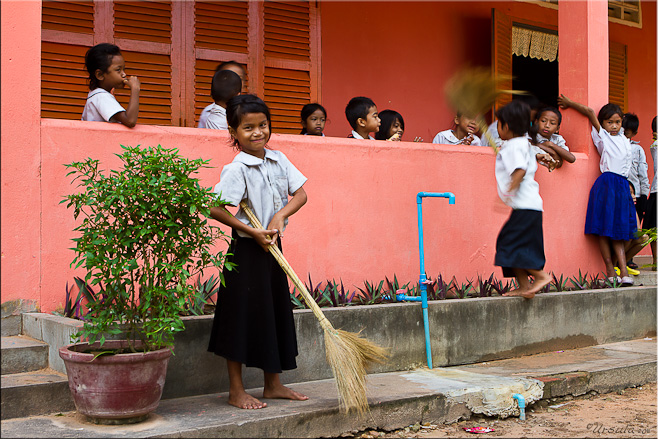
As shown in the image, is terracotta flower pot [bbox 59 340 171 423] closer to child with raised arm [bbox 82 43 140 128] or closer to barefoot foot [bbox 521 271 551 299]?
child with raised arm [bbox 82 43 140 128]

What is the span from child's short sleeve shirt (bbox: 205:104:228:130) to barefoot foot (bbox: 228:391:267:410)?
2444 mm

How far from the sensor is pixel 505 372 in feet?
15.0

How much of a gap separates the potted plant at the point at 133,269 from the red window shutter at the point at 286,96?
353 centimetres

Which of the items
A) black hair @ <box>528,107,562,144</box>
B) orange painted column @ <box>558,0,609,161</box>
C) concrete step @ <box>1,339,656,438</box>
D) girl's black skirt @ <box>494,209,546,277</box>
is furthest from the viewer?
orange painted column @ <box>558,0,609,161</box>

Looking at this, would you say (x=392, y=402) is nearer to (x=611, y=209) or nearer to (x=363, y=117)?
(x=363, y=117)

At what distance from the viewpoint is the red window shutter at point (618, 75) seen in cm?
933

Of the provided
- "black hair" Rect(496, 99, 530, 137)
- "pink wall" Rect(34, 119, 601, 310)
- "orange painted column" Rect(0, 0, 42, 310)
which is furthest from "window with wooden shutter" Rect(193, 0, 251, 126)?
"black hair" Rect(496, 99, 530, 137)

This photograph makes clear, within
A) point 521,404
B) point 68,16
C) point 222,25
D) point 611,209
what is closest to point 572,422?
point 521,404

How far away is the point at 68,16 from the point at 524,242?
3.95 m

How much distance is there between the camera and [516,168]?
493 centimetres

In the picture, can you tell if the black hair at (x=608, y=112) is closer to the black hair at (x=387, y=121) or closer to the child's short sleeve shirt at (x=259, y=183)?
the black hair at (x=387, y=121)

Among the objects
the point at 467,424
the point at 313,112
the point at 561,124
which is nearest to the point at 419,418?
the point at 467,424

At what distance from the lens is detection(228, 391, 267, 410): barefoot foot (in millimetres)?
3426

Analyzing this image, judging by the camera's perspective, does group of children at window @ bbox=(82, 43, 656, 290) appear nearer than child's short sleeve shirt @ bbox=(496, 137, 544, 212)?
No
